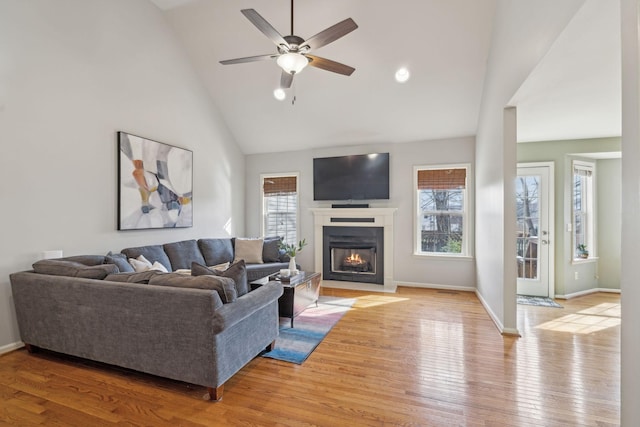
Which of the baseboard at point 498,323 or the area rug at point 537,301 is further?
the area rug at point 537,301

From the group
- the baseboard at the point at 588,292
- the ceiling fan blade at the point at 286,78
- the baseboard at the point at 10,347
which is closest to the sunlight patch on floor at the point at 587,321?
the baseboard at the point at 588,292

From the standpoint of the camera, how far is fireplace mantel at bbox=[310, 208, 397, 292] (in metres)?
5.31

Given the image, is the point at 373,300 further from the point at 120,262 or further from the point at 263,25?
the point at 263,25

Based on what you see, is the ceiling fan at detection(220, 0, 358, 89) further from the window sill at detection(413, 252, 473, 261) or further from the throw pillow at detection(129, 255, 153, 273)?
the window sill at detection(413, 252, 473, 261)

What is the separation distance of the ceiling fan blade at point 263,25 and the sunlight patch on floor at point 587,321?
4.16 m

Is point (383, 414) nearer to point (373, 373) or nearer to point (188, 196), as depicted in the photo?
point (373, 373)

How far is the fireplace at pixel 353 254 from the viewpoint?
5.45 m

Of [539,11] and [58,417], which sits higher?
[539,11]

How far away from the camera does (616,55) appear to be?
2271mm

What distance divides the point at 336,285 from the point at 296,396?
337cm

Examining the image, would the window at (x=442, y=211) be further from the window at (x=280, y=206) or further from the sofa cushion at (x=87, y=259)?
the sofa cushion at (x=87, y=259)

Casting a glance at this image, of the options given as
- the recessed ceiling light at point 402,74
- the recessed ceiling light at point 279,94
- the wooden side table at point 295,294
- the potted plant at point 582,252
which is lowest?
the wooden side table at point 295,294

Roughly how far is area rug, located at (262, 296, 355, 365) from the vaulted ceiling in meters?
2.64

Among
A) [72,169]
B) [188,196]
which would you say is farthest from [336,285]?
[72,169]
